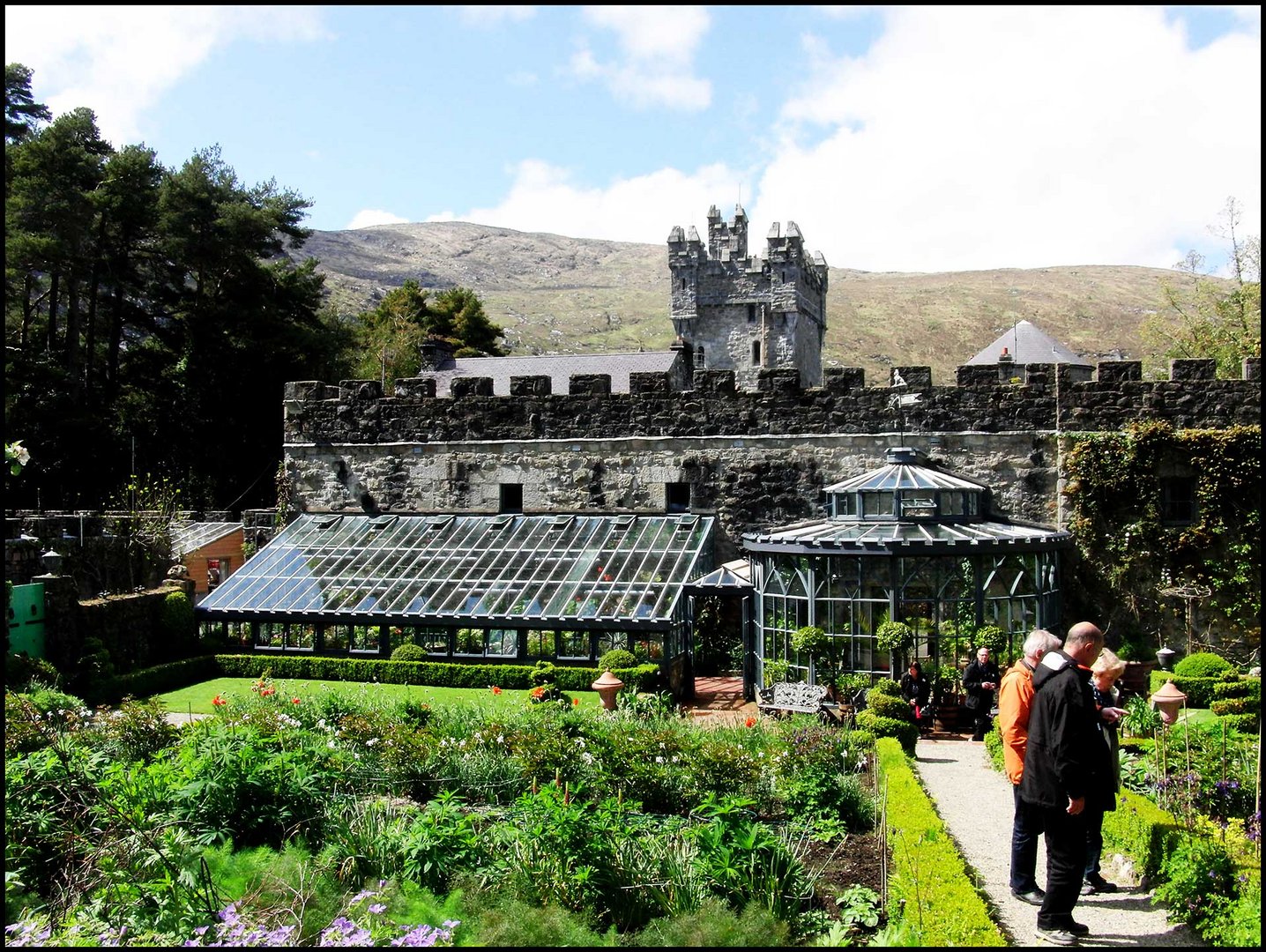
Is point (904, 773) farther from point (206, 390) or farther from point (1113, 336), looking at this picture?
point (1113, 336)

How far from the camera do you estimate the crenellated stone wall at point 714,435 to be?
55.1ft

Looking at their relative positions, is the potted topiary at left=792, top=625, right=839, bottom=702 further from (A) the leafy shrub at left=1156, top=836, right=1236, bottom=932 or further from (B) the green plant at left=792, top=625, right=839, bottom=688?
(A) the leafy shrub at left=1156, top=836, right=1236, bottom=932

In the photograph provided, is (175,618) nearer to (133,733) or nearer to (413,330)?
(133,733)

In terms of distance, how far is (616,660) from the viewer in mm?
14945

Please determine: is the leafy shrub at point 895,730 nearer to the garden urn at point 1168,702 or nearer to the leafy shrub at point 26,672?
the garden urn at point 1168,702

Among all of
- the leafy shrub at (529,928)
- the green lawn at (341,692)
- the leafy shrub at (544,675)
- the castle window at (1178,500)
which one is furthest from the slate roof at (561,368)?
the leafy shrub at (529,928)

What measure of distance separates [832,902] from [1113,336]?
9179 centimetres

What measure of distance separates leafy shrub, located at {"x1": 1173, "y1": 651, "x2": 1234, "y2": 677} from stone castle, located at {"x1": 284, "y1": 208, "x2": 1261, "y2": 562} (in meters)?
3.12

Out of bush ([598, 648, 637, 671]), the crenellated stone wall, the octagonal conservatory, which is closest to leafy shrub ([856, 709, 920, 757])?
the octagonal conservatory

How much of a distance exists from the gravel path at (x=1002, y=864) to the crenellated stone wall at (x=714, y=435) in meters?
6.88

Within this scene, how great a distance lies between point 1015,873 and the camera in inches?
269

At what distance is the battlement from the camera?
16.5 meters

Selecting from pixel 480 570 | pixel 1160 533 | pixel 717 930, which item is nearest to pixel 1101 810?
pixel 717 930

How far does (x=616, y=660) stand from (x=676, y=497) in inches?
189
